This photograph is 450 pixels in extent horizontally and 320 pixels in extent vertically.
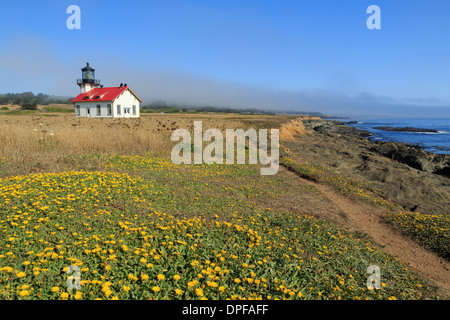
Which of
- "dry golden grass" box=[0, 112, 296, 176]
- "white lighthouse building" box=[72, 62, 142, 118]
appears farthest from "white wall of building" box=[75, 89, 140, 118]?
"dry golden grass" box=[0, 112, 296, 176]

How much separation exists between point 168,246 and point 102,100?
45.6 meters

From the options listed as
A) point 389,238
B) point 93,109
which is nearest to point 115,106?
point 93,109

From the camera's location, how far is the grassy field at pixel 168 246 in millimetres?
3902

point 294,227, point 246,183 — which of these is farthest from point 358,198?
point 294,227

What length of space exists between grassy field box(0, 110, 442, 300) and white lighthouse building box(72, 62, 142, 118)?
37.9m

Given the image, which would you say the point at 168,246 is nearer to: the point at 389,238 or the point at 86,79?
the point at 389,238

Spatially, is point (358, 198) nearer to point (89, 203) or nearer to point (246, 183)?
point (246, 183)

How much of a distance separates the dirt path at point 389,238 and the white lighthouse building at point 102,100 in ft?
136

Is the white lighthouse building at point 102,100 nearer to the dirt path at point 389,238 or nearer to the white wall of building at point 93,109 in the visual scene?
the white wall of building at point 93,109

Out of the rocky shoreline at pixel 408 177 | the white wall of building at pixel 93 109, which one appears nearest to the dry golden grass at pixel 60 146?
the rocky shoreline at pixel 408 177

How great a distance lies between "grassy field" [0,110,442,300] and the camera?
12.8 feet

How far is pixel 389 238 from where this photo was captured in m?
7.88

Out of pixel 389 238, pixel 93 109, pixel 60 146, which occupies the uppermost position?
pixel 93 109

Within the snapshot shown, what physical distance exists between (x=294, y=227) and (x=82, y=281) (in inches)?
202
